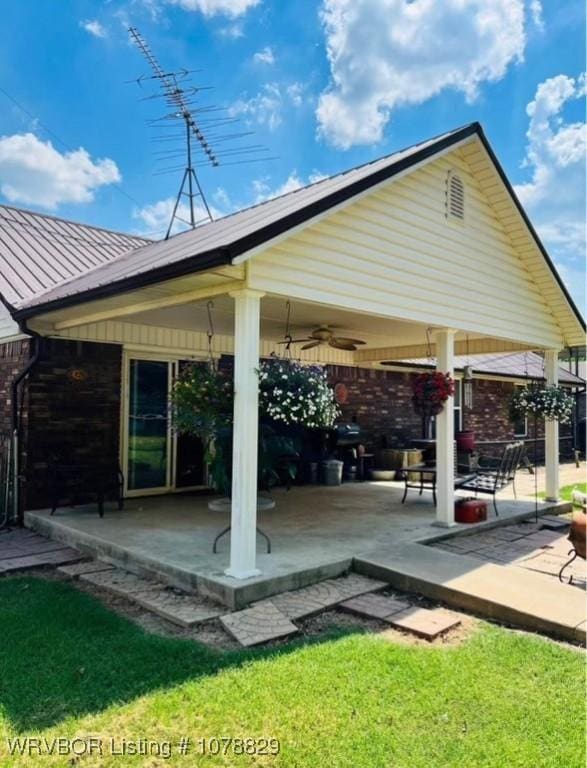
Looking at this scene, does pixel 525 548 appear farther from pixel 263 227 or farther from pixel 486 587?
pixel 263 227

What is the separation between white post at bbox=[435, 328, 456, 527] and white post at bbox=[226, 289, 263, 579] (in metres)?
3.21

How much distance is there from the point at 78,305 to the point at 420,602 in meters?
4.44

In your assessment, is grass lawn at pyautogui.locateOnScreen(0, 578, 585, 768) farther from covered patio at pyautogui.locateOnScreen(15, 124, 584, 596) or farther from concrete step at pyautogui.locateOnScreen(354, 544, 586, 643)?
covered patio at pyautogui.locateOnScreen(15, 124, 584, 596)

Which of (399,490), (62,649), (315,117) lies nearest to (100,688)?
(62,649)

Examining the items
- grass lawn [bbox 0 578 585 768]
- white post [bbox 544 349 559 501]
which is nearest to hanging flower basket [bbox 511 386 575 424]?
white post [bbox 544 349 559 501]

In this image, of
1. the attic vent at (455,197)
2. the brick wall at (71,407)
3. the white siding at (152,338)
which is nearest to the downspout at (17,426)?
the brick wall at (71,407)

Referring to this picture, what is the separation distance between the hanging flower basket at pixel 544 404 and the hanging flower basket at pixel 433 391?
2.58 m

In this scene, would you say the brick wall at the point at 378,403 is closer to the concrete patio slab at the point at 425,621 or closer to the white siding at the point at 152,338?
the white siding at the point at 152,338

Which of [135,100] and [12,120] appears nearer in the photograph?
[135,100]

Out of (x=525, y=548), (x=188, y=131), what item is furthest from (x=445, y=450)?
(x=188, y=131)

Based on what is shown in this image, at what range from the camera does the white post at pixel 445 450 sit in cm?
688

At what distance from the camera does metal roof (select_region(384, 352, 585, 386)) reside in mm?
12998

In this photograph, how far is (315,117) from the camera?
38.9 ft

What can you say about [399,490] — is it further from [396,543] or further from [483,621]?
A: [483,621]
